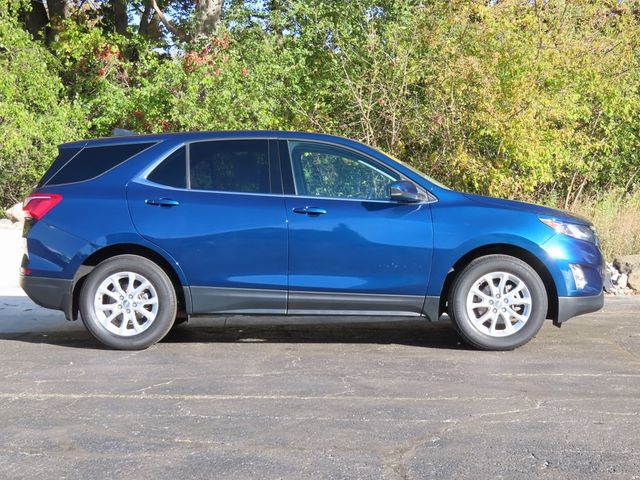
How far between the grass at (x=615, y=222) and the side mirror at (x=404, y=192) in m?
5.61

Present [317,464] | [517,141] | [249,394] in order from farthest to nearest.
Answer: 1. [517,141]
2. [249,394]
3. [317,464]

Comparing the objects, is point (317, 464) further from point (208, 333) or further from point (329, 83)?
point (329, 83)

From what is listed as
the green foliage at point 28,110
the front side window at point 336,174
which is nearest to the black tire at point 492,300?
the front side window at point 336,174

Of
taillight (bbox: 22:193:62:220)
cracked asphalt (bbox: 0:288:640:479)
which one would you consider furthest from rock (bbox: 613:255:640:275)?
taillight (bbox: 22:193:62:220)

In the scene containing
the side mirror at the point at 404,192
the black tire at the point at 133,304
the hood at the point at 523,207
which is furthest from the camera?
the hood at the point at 523,207

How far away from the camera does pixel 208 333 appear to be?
8617 mm

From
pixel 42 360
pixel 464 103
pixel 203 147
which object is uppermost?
pixel 464 103

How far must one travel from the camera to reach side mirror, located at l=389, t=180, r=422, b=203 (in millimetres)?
7426

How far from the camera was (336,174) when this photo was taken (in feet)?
25.5

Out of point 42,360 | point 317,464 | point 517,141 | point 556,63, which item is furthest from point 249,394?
point 556,63

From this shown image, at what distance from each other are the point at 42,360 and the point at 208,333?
1.72 meters

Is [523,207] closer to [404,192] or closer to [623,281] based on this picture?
[404,192]

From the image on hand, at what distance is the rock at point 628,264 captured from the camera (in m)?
11.3

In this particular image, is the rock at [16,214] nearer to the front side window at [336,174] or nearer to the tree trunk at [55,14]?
the tree trunk at [55,14]
